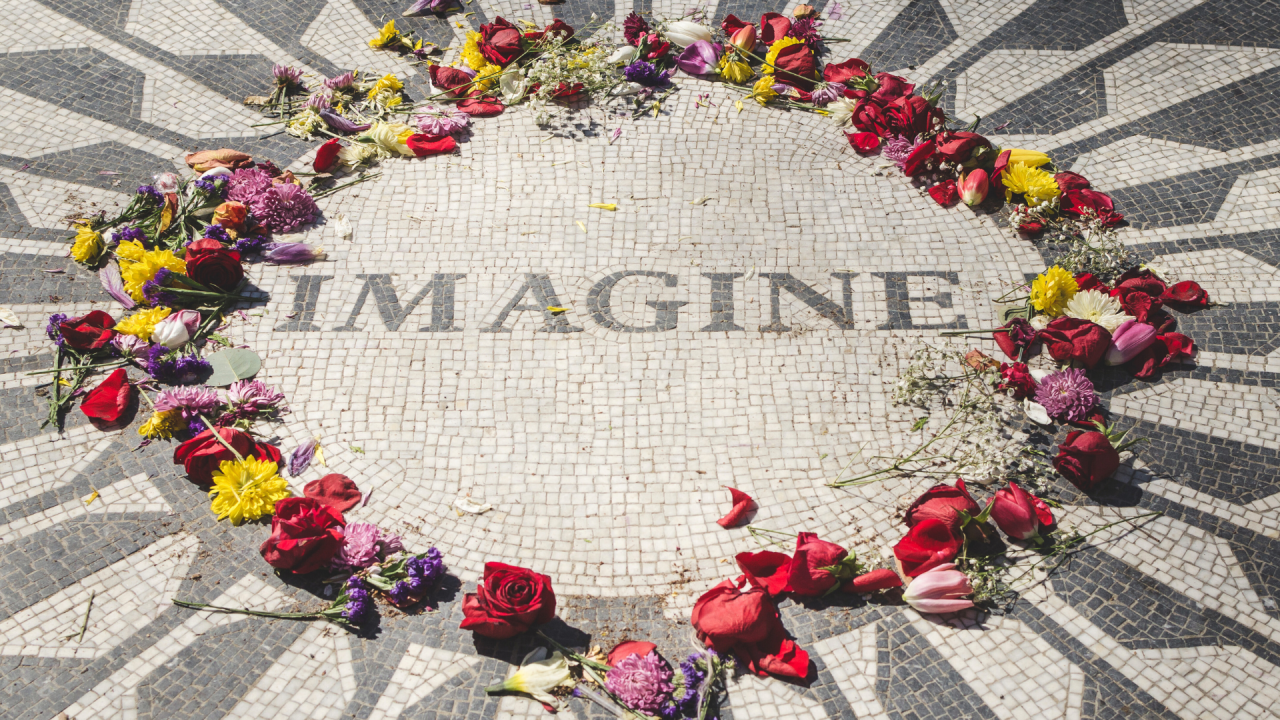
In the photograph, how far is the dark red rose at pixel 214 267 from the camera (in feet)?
20.4

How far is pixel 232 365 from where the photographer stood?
19.8 ft

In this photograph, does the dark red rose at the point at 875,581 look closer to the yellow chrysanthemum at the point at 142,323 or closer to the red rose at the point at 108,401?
the red rose at the point at 108,401

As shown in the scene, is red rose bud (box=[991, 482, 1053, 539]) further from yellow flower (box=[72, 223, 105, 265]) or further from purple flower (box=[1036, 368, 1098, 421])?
yellow flower (box=[72, 223, 105, 265])

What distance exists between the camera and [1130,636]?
4840 millimetres

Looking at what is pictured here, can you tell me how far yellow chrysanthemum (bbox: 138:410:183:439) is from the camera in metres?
5.61

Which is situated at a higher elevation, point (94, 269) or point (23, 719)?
point (94, 269)

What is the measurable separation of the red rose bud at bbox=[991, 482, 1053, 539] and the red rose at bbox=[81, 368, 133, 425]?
5609 mm

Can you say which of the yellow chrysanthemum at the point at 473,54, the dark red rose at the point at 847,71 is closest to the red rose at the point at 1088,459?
the dark red rose at the point at 847,71

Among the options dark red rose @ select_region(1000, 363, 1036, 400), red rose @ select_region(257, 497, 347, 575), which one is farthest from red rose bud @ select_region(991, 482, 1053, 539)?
red rose @ select_region(257, 497, 347, 575)

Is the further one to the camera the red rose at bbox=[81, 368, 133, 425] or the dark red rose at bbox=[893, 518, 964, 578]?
the red rose at bbox=[81, 368, 133, 425]

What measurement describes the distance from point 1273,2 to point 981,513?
6.91 metres

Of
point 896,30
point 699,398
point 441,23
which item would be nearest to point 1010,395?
point 699,398

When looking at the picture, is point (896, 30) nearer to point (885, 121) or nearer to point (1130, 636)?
point (885, 121)

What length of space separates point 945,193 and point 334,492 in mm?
5118
